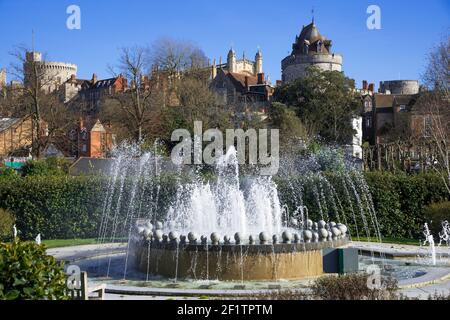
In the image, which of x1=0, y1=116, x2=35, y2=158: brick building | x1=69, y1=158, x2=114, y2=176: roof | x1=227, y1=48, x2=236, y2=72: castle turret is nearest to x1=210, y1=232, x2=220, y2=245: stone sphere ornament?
x1=69, y1=158, x2=114, y2=176: roof

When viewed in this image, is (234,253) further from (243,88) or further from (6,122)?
(243,88)

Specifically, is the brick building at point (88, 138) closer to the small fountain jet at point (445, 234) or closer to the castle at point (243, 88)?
the castle at point (243, 88)

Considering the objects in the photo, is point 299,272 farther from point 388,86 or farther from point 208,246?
point 388,86

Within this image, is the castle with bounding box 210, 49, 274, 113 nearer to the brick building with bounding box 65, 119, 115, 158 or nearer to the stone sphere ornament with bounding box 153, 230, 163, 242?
the brick building with bounding box 65, 119, 115, 158

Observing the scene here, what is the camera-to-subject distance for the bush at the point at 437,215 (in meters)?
23.0

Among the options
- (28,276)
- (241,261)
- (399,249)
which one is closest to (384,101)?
(399,249)

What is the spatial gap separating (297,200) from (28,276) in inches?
714

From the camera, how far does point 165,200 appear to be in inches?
1036

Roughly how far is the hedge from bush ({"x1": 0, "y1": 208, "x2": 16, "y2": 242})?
1.26 metres

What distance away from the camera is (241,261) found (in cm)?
1477

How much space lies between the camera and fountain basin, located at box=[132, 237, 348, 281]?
1474 cm

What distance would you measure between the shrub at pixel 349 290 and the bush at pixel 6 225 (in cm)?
1683

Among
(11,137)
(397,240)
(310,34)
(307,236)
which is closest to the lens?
(307,236)

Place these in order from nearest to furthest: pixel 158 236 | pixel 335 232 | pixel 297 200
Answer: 1. pixel 158 236
2. pixel 335 232
3. pixel 297 200
